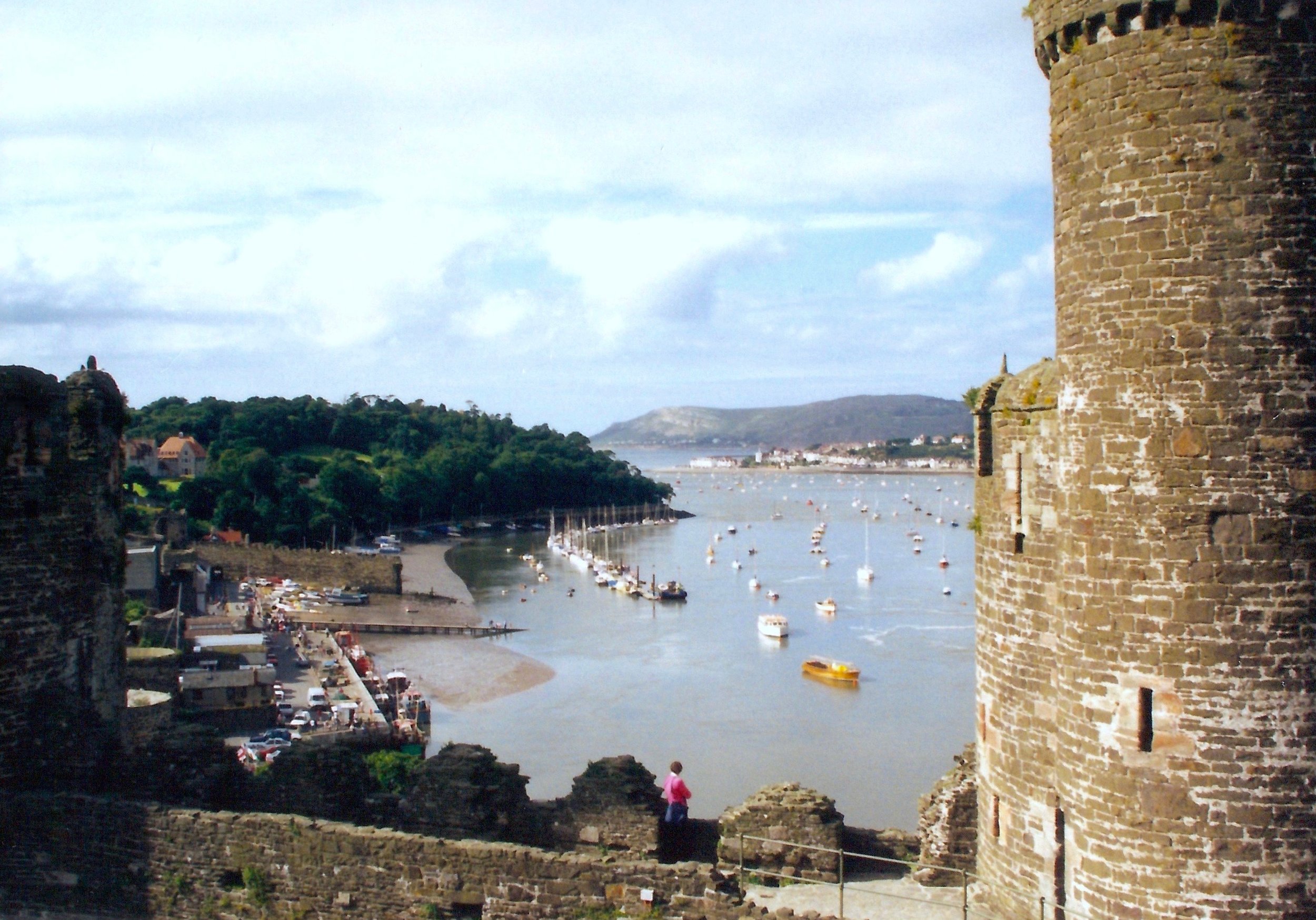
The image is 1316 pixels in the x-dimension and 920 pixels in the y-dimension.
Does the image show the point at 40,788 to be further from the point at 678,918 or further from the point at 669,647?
the point at 669,647

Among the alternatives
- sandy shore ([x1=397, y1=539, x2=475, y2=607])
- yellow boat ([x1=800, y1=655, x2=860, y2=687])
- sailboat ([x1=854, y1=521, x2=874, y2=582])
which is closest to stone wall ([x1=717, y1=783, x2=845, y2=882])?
yellow boat ([x1=800, y1=655, x2=860, y2=687])

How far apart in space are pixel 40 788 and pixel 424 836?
378cm

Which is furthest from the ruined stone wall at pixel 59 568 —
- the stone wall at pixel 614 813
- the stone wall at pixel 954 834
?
the stone wall at pixel 954 834

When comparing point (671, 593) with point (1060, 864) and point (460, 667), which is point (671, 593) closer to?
point (460, 667)

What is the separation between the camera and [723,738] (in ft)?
119

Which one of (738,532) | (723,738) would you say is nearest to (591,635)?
(723,738)

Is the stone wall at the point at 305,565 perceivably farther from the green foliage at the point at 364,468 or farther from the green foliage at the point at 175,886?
the green foliage at the point at 175,886

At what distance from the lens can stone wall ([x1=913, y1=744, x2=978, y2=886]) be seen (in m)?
10.4

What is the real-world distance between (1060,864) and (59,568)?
8936mm

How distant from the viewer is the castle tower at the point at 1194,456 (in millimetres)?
7090

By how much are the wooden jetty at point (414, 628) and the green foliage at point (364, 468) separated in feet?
98.1

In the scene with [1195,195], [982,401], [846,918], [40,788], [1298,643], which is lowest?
[846,918]

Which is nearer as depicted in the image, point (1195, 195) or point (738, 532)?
point (1195, 195)

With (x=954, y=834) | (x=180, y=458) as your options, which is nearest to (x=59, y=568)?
(x=954, y=834)
